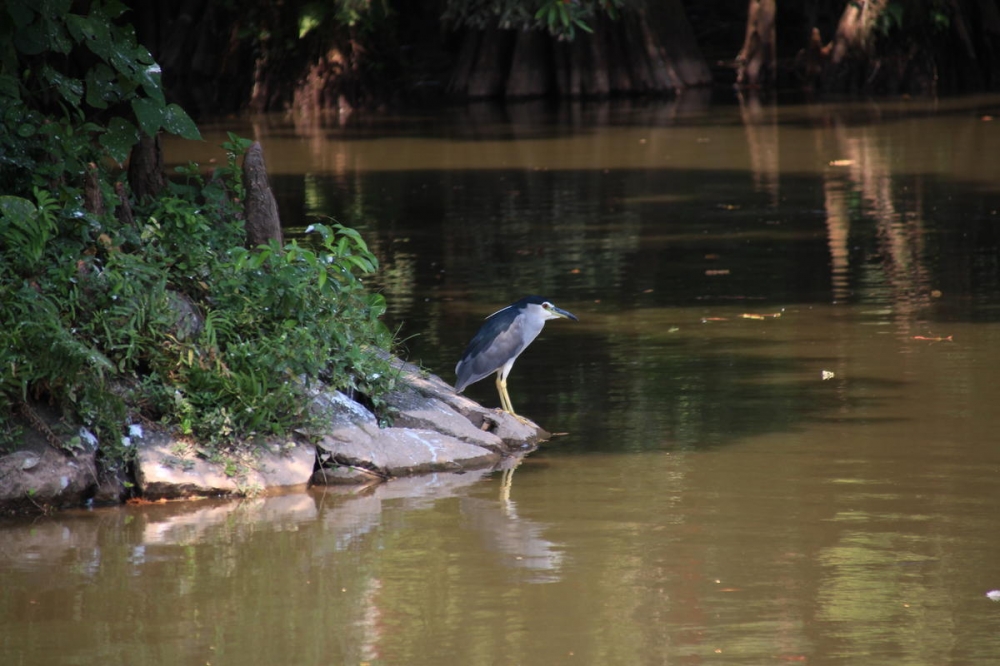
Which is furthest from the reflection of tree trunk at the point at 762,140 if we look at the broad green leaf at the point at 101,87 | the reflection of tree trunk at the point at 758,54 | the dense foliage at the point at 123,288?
the broad green leaf at the point at 101,87

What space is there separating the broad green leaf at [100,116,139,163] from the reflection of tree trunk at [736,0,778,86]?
23489mm

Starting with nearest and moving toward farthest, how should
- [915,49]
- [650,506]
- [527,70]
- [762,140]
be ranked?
1. [650,506]
2. [762,140]
3. [915,49]
4. [527,70]

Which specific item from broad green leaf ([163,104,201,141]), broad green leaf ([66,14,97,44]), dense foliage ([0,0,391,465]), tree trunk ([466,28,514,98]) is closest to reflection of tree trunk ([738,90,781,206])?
tree trunk ([466,28,514,98])

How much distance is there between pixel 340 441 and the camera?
734 cm

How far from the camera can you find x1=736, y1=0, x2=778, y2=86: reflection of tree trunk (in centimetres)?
3016

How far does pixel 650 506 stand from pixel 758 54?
2549 cm

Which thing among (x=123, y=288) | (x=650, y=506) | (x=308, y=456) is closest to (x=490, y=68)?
(x=123, y=288)

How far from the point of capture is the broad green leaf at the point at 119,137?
303 inches

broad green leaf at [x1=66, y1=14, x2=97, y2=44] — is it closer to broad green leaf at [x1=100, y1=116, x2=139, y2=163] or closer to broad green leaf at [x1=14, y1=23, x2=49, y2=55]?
broad green leaf at [x1=14, y1=23, x2=49, y2=55]

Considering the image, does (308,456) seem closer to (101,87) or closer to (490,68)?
(101,87)

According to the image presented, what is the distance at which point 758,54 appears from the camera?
31016mm

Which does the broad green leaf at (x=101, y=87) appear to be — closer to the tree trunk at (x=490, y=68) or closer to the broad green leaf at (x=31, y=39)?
the broad green leaf at (x=31, y=39)

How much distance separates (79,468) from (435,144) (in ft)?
54.0

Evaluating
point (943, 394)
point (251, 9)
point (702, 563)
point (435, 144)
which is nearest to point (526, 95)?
point (251, 9)
